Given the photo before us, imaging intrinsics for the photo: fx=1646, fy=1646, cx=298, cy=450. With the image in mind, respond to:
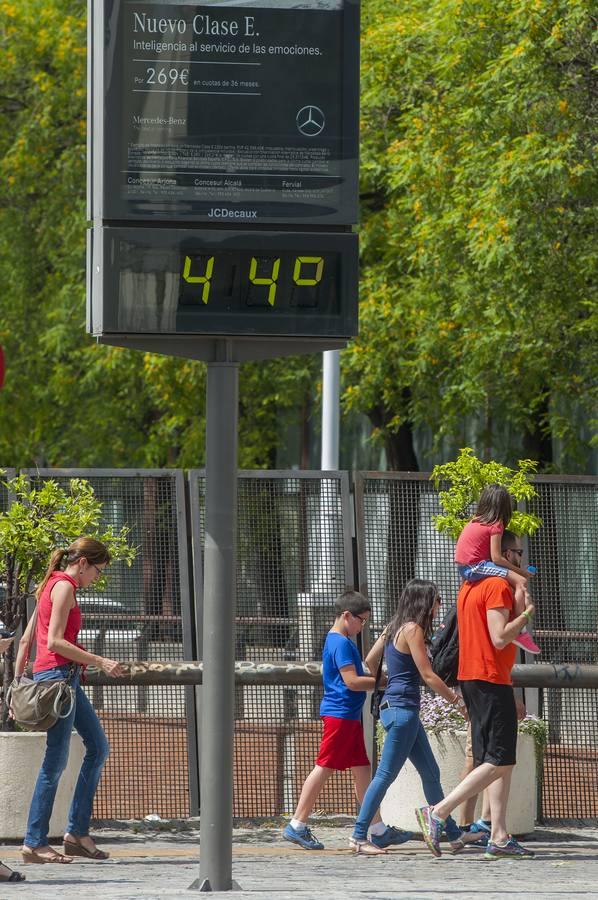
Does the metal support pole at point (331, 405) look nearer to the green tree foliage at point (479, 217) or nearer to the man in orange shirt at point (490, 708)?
the green tree foliage at point (479, 217)

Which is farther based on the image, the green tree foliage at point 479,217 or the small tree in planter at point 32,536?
the green tree foliage at point 479,217

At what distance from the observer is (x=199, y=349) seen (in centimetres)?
783

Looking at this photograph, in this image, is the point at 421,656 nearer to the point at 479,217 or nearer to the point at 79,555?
the point at 79,555

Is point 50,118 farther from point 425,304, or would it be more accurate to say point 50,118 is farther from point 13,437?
point 425,304

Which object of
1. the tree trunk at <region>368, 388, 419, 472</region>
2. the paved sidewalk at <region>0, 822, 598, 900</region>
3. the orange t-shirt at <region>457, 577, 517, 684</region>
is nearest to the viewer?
the paved sidewalk at <region>0, 822, 598, 900</region>

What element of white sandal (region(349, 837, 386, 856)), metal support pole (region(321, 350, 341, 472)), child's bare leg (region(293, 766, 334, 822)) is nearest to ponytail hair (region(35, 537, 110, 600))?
child's bare leg (region(293, 766, 334, 822))

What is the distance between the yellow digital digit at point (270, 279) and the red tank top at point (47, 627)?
8.25 feet

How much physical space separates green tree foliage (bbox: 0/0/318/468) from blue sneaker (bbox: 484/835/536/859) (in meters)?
17.8

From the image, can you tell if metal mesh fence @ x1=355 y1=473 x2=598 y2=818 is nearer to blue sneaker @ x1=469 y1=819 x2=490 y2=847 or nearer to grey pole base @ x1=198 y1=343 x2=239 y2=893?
blue sneaker @ x1=469 y1=819 x2=490 y2=847

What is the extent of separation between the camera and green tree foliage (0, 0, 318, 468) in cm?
2773

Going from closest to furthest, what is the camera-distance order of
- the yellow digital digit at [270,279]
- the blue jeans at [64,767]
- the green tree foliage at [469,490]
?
1. the yellow digital digit at [270,279]
2. the blue jeans at [64,767]
3. the green tree foliage at [469,490]

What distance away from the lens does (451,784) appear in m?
10.4

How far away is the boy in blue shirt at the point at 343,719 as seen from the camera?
978 centimetres

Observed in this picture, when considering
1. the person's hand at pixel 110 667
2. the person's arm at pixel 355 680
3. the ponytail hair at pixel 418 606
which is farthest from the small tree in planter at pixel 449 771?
the person's hand at pixel 110 667
